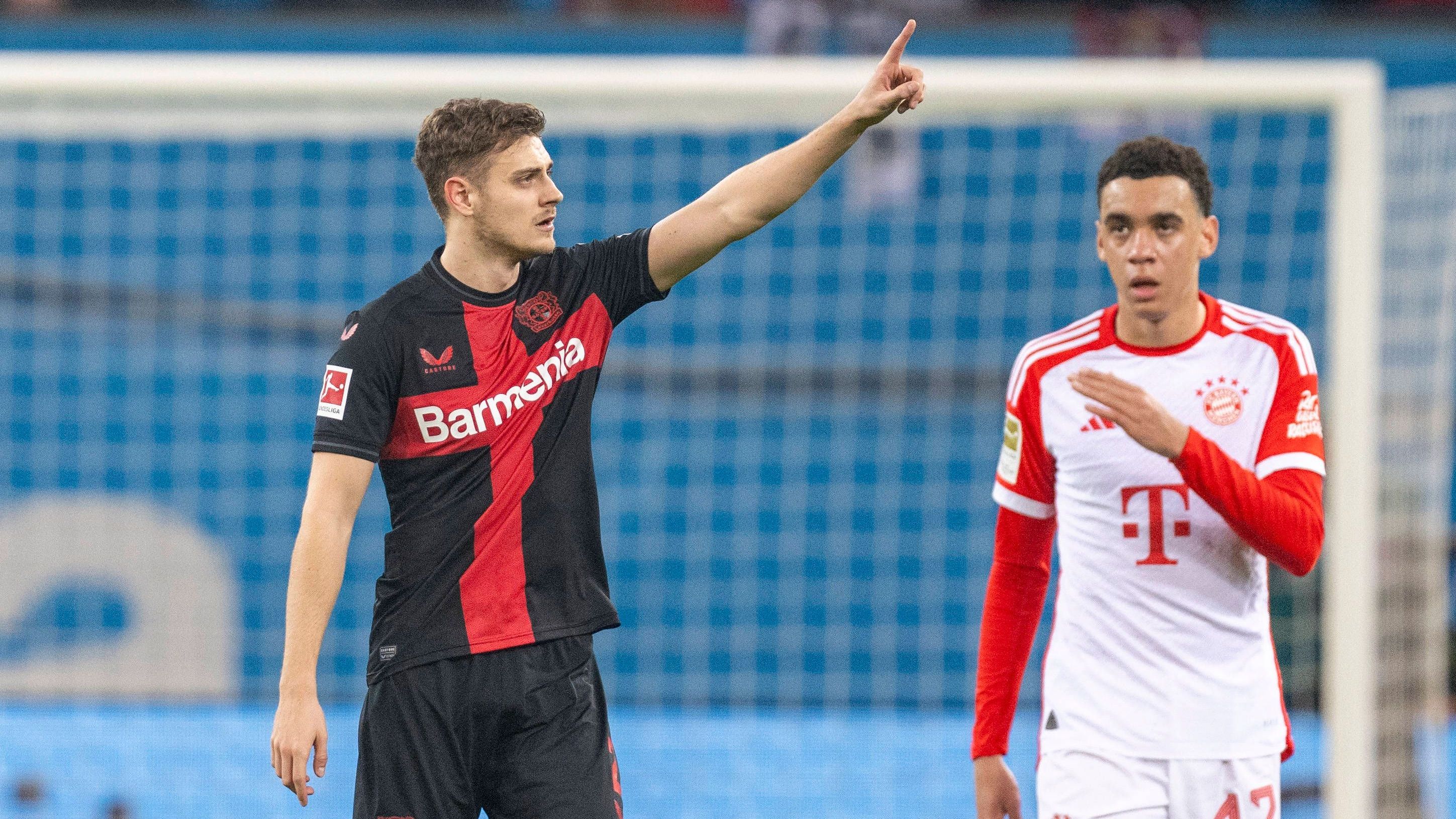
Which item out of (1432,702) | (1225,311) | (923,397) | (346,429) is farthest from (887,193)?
(346,429)

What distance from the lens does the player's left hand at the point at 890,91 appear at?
2.62m

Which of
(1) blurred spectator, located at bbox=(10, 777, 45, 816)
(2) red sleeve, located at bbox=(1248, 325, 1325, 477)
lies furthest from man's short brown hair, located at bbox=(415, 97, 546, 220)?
(1) blurred spectator, located at bbox=(10, 777, 45, 816)

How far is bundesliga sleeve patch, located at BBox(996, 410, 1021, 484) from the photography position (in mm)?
2879

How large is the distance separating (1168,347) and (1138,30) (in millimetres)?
5177

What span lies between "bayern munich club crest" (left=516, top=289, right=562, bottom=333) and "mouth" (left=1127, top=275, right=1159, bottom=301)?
1.03 metres

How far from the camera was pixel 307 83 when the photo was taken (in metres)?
4.19

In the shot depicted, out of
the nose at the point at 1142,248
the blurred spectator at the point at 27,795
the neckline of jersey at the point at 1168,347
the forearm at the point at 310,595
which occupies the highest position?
the nose at the point at 1142,248

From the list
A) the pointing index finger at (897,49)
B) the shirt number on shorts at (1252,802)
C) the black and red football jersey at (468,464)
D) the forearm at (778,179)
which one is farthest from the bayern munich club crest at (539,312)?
the shirt number on shorts at (1252,802)

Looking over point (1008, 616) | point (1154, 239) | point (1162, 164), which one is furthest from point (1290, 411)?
point (1008, 616)

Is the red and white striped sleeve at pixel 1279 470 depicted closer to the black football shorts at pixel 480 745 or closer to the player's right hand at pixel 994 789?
the player's right hand at pixel 994 789

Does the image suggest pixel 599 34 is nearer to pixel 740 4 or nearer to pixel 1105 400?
pixel 740 4

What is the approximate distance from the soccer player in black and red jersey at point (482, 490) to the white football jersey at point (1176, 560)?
714 mm

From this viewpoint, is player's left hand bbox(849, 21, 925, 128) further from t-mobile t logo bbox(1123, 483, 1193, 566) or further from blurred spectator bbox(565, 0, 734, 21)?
blurred spectator bbox(565, 0, 734, 21)

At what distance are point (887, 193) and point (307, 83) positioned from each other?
414 cm
